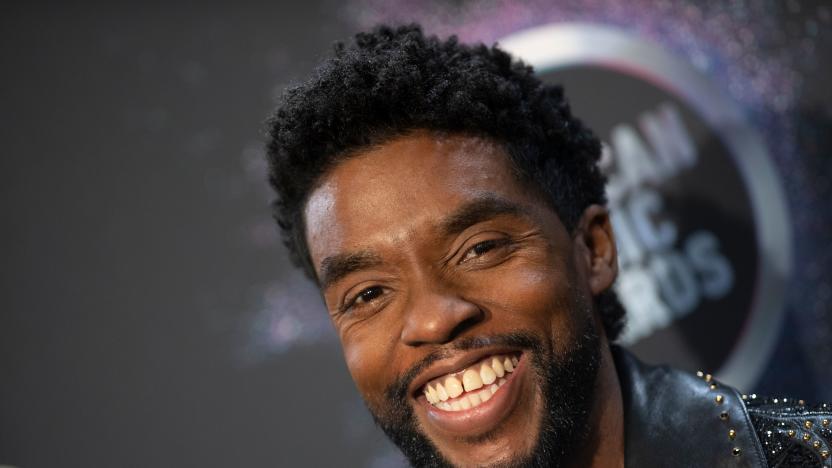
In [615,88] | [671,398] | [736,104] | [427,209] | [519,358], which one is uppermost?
[615,88]

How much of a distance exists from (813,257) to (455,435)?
1.18 metres

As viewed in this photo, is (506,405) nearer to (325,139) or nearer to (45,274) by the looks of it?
(325,139)

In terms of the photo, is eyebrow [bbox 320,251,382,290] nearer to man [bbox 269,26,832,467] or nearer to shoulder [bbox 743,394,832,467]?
man [bbox 269,26,832,467]

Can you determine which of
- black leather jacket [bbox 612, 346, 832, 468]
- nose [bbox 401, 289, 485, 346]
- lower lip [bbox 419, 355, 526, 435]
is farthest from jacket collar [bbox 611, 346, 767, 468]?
nose [bbox 401, 289, 485, 346]

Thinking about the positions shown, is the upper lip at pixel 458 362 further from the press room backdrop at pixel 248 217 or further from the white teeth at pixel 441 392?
the press room backdrop at pixel 248 217

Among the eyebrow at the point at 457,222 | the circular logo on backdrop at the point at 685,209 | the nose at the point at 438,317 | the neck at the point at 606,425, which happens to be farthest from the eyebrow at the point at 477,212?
the circular logo on backdrop at the point at 685,209

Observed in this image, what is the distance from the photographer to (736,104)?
7.16 ft

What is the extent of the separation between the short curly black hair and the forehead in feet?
0.08

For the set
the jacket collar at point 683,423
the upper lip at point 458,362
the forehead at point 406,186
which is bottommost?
the jacket collar at point 683,423

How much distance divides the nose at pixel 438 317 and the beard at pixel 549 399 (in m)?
0.03

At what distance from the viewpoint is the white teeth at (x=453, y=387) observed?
4.63ft

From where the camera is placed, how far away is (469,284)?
1413 millimetres

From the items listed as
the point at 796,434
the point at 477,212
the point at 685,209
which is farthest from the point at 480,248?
the point at 685,209

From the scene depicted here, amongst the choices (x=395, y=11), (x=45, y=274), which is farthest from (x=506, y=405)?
(x=45, y=274)
